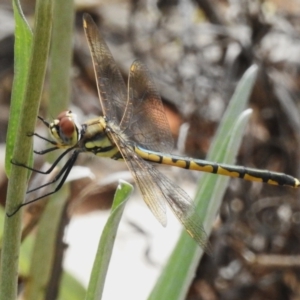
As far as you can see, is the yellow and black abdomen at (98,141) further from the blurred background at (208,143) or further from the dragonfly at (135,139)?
the blurred background at (208,143)

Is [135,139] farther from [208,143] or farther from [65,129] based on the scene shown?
[208,143]

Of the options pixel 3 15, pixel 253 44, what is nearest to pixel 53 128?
pixel 253 44

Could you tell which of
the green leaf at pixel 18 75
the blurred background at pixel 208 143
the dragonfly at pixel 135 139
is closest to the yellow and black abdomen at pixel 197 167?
the dragonfly at pixel 135 139

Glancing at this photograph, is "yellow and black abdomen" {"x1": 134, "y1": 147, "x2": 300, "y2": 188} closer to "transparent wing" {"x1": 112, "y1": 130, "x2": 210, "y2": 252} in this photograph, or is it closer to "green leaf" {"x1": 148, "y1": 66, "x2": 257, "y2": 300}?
"transparent wing" {"x1": 112, "y1": 130, "x2": 210, "y2": 252}

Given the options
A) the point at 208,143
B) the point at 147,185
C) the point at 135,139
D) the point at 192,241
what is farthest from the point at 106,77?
the point at 208,143

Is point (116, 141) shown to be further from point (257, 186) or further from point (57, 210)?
point (257, 186)

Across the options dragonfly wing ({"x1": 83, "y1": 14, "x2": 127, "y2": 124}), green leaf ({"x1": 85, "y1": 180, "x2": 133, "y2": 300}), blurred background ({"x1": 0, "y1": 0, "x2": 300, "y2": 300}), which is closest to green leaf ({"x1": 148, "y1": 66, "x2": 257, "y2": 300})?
green leaf ({"x1": 85, "y1": 180, "x2": 133, "y2": 300})
